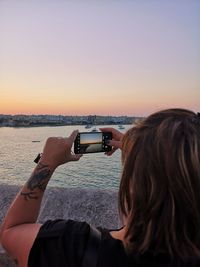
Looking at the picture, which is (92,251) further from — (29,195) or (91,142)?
(91,142)

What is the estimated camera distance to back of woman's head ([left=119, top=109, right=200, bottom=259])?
1181 mm

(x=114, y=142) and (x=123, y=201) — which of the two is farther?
(x=114, y=142)

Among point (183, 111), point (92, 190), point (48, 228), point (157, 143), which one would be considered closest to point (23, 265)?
point (48, 228)

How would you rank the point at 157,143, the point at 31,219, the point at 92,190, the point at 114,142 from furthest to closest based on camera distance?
the point at 92,190
the point at 114,142
the point at 31,219
the point at 157,143

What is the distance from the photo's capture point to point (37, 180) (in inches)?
56.7

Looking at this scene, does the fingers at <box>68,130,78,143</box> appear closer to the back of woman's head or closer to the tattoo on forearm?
the tattoo on forearm

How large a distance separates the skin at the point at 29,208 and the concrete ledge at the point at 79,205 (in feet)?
5.57

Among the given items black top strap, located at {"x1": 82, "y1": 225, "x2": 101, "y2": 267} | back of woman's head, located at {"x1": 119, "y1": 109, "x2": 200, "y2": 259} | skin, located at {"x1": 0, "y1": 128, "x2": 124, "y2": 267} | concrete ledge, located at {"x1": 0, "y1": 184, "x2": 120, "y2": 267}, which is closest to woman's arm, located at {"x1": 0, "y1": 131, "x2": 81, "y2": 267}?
skin, located at {"x1": 0, "y1": 128, "x2": 124, "y2": 267}

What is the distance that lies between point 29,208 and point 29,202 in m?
0.02

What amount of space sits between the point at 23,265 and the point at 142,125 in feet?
1.65

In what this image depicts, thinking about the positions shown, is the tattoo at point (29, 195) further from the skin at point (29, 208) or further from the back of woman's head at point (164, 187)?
the back of woman's head at point (164, 187)

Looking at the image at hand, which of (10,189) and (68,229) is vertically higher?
(68,229)

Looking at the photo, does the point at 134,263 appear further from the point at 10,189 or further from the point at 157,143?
the point at 10,189

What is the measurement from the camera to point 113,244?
125 centimetres
